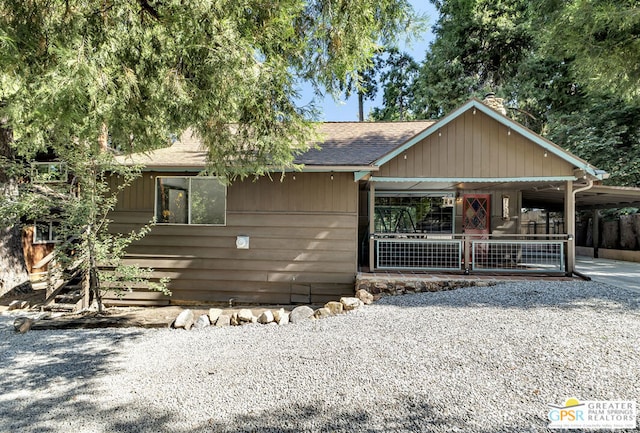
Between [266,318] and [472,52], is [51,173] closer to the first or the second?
[266,318]

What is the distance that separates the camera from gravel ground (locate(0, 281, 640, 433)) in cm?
280

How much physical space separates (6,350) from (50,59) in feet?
13.2

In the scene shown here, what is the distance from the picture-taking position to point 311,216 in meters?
7.71

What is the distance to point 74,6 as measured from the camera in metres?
3.25

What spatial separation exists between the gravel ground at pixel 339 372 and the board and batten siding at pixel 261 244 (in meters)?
2.25

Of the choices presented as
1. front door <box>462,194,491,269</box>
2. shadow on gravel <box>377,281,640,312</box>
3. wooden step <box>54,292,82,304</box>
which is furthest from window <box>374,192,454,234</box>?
wooden step <box>54,292,82,304</box>

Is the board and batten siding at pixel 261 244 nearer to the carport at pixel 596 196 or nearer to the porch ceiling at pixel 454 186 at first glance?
the porch ceiling at pixel 454 186

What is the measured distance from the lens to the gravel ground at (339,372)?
9.18 ft

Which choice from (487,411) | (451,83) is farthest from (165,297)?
(451,83)

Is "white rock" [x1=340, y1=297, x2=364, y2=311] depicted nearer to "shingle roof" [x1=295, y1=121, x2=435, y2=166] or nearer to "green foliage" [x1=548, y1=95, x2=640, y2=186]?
"shingle roof" [x1=295, y1=121, x2=435, y2=166]

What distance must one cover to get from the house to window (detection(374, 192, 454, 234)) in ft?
6.33

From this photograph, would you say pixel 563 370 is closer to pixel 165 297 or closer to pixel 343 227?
pixel 343 227

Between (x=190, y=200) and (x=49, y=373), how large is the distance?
14.9 feet

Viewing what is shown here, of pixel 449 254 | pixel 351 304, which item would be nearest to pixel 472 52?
pixel 449 254
